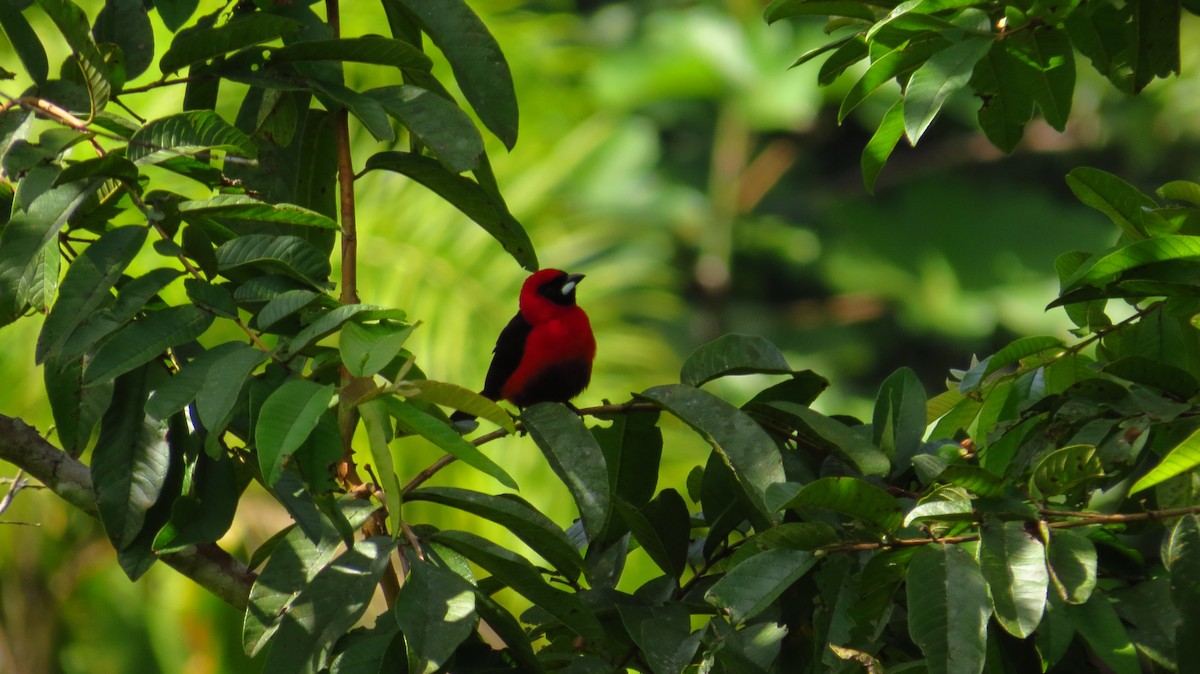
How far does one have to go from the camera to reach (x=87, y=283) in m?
1.32

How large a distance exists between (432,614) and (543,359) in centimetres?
179

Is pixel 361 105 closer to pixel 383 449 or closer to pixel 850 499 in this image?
pixel 383 449

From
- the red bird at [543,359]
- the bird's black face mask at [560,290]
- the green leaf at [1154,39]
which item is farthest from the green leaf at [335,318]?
the bird's black face mask at [560,290]

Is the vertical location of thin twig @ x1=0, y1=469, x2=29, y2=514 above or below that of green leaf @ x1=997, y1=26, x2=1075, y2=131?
below

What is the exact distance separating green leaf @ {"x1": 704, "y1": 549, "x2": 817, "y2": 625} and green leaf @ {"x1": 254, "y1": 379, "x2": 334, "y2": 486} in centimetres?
41

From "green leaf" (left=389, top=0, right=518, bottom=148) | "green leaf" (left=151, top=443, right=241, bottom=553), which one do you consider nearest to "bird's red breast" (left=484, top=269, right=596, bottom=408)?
"green leaf" (left=389, top=0, right=518, bottom=148)

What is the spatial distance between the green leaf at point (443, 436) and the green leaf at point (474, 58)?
53cm

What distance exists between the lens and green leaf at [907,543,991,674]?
3.72 feet

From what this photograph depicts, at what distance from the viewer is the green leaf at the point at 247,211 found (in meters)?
1.36

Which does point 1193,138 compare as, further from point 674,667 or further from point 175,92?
point 674,667

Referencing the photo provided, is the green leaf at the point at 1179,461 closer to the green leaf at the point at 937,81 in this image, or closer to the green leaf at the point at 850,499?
the green leaf at the point at 850,499

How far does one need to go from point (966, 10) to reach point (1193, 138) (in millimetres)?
8845

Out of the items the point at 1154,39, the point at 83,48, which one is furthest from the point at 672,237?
the point at 83,48

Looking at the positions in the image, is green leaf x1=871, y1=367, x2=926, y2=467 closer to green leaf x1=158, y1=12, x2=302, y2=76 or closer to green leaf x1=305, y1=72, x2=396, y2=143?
green leaf x1=305, y1=72, x2=396, y2=143
